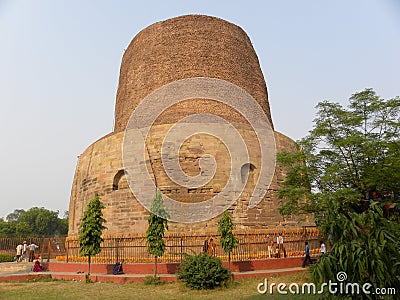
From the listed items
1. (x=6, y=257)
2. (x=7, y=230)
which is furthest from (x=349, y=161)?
(x=7, y=230)

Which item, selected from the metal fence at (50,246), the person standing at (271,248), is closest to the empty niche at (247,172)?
the person standing at (271,248)

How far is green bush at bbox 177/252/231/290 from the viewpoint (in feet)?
26.8

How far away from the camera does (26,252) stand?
49.2ft

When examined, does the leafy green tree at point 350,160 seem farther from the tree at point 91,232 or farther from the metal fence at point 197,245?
the tree at point 91,232

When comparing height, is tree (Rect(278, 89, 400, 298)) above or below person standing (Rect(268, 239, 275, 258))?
above

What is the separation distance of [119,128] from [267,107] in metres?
6.50

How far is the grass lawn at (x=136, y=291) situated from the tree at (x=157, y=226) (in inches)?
37.6

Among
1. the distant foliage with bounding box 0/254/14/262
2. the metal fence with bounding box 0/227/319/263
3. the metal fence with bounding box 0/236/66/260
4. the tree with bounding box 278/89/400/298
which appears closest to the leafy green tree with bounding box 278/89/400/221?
the tree with bounding box 278/89/400/298

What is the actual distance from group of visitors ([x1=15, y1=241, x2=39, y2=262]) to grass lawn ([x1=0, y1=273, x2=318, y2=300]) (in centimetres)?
504

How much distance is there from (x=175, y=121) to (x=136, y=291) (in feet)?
23.0

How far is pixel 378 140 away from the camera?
8102mm

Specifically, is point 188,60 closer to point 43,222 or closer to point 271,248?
point 271,248

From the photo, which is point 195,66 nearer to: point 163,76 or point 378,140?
point 163,76

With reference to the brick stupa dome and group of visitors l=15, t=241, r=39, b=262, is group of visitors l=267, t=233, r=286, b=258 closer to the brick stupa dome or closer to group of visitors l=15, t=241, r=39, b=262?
the brick stupa dome
